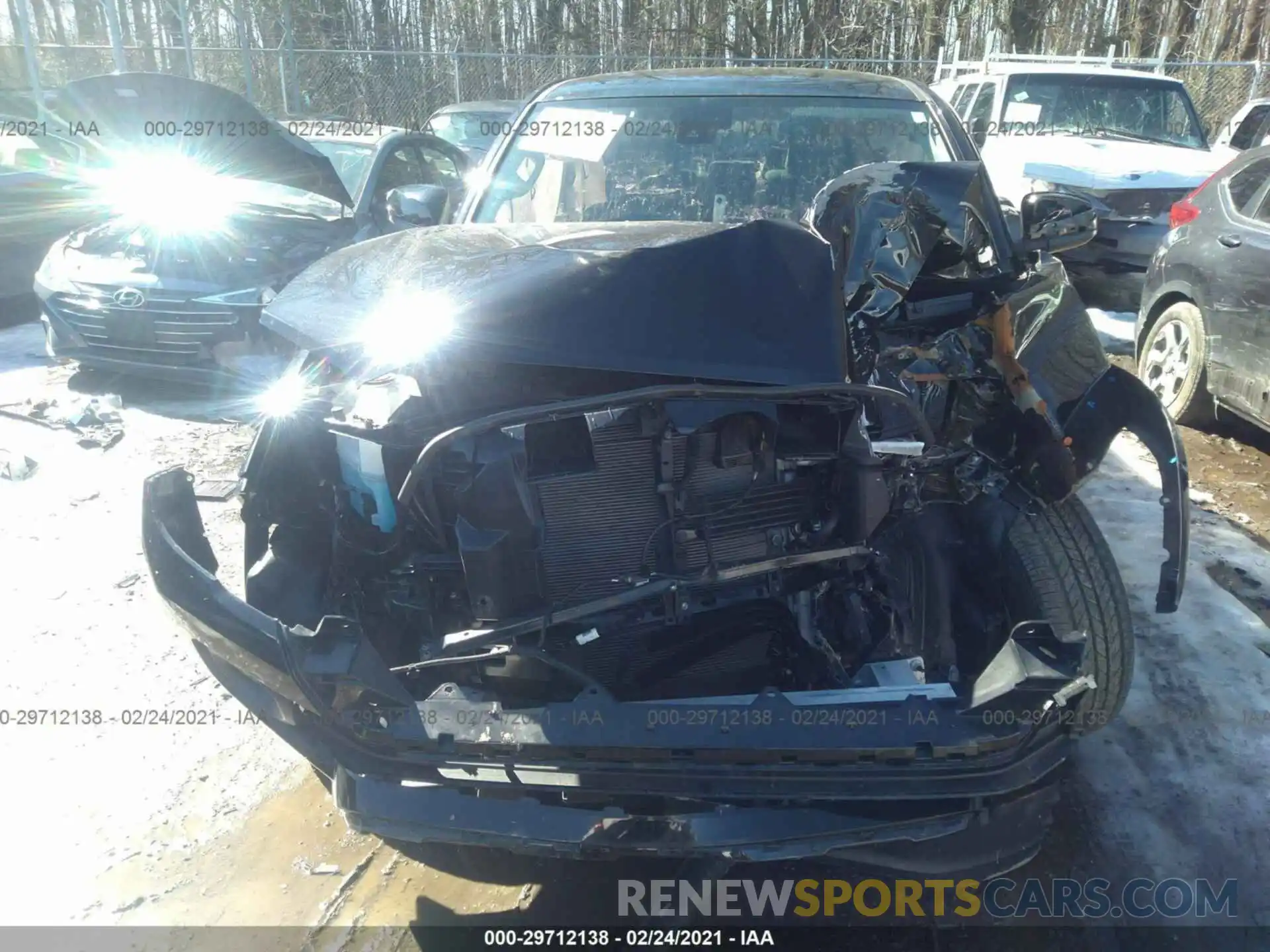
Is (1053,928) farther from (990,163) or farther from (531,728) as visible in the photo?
(990,163)

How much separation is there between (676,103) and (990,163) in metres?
6.37

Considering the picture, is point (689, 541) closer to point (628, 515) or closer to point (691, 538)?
point (691, 538)

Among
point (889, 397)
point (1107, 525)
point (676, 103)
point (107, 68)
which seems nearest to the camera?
point (889, 397)

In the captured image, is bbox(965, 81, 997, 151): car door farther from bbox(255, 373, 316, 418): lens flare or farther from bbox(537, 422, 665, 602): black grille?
bbox(255, 373, 316, 418): lens flare

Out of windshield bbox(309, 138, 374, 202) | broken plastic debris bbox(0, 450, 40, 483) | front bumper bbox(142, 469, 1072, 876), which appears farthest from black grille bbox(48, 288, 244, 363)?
front bumper bbox(142, 469, 1072, 876)

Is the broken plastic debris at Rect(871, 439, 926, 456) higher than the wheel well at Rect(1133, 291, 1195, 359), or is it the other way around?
the broken plastic debris at Rect(871, 439, 926, 456)

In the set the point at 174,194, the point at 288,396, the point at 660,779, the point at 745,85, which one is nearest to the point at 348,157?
the point at 174,194

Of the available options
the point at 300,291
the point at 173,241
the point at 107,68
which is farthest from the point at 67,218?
the point at 107,68

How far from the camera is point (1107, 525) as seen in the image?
173 inches

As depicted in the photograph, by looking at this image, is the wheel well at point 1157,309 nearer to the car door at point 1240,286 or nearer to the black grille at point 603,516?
the car door at point 1240,286

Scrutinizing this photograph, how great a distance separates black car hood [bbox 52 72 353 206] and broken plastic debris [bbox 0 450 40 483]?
2.51 m

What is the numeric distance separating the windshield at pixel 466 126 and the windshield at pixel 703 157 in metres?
7.47

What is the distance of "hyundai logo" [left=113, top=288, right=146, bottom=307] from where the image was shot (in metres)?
5.73

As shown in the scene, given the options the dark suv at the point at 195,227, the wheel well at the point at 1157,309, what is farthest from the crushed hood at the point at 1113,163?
the dark suv at the point at 195,227
